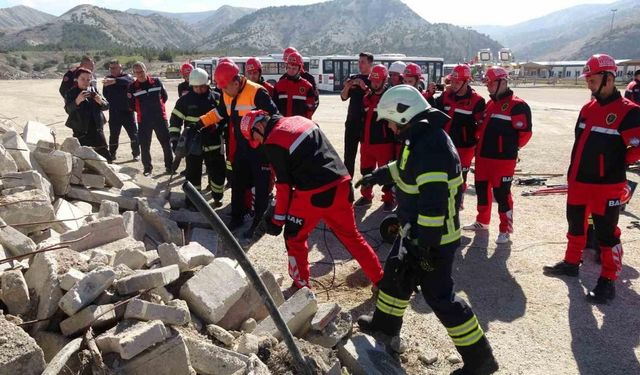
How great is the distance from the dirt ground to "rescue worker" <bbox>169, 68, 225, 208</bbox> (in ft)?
1.62

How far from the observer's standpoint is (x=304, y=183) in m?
4.10

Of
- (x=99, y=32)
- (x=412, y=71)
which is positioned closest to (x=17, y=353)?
(x=412, y=71)

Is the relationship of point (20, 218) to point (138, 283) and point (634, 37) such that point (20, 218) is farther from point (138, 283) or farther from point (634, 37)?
point (634, 37)

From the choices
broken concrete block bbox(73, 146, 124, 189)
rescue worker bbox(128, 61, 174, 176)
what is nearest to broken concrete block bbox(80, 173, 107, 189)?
broken concrete block bbox(73, 146, 124, 189)

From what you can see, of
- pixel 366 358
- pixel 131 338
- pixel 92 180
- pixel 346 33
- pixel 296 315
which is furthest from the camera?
pixel 346 33

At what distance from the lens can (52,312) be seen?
10.2 ft

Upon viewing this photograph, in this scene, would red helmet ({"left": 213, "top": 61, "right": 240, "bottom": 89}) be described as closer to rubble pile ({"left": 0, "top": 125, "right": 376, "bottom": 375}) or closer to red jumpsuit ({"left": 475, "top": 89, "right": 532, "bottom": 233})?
rubble pile ({"left": 0, "top": 125, "right": 376, "bottom": 375})

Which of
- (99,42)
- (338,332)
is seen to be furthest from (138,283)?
(99,42)

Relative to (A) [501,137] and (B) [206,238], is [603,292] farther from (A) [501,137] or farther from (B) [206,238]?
(B) [206,238]

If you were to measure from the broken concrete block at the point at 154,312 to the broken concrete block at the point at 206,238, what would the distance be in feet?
7.59

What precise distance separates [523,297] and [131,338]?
3.60 m

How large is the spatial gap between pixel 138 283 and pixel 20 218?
5.82ft

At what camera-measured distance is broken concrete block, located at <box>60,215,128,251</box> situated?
14.4 feet

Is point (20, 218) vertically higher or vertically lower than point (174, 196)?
higher
